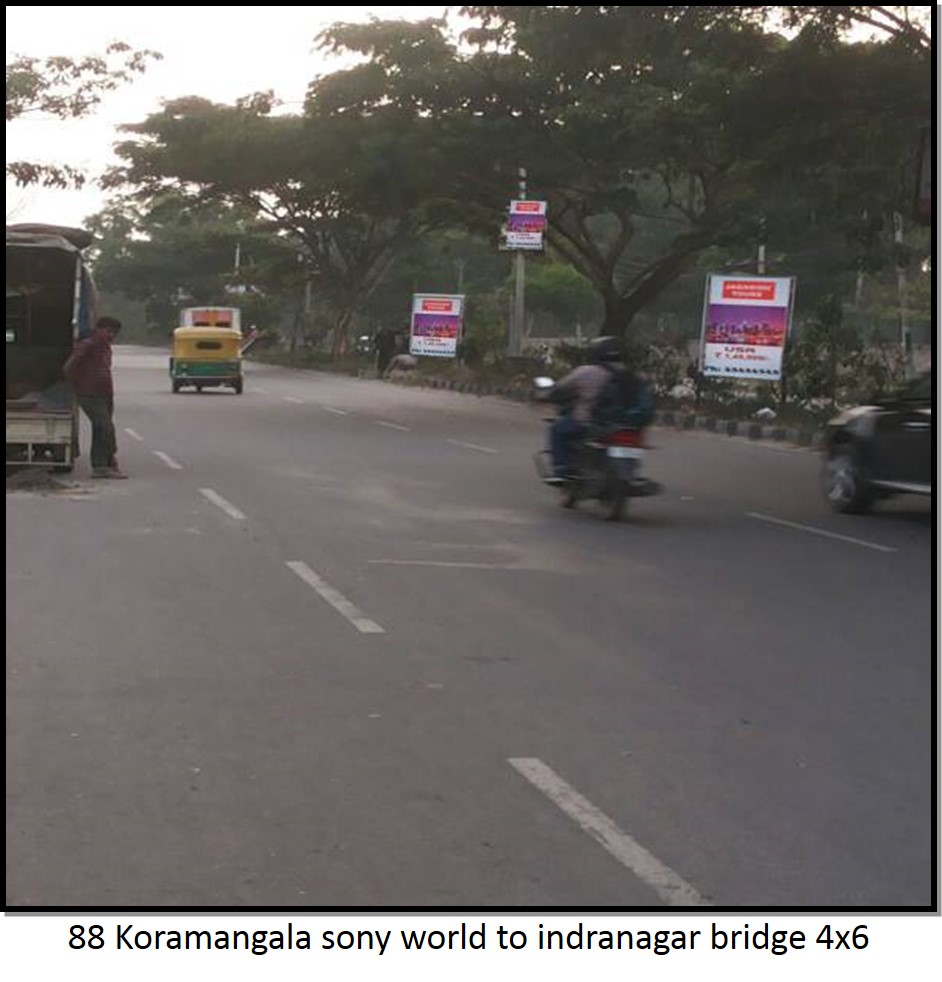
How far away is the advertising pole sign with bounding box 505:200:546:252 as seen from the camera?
38.7 meters

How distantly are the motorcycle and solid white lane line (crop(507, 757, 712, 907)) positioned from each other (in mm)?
9031

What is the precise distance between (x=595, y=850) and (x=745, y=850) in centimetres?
49

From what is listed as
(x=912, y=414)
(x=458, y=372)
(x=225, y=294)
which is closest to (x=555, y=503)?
(x=912, y=414)

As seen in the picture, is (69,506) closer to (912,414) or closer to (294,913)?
(912,414)

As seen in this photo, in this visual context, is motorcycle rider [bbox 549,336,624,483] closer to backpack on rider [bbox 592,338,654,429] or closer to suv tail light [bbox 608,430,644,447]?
backpack on rider [bbox 592,338,654,429]

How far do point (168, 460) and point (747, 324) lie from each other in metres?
12.0

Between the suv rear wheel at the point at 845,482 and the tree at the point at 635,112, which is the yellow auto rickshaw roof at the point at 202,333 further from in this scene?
the suv rear wheel at the point at 845,482

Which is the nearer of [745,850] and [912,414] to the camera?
[745,850]

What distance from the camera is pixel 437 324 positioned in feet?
168

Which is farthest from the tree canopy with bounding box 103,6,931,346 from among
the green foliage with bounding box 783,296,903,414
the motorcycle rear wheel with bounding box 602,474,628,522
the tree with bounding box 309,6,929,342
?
the motorcycle rear wheel with bounding box 602,474,628,522

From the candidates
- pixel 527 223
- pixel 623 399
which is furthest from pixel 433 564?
pixel 527 223

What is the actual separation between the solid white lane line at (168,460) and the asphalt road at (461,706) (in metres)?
3.77

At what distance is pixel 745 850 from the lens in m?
5.91

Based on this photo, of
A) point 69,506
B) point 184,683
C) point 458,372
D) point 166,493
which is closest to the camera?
point 184,683
